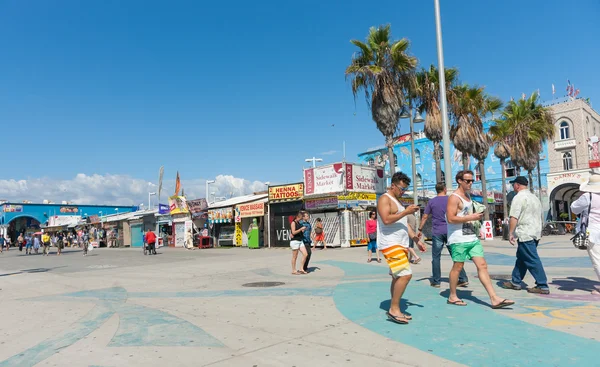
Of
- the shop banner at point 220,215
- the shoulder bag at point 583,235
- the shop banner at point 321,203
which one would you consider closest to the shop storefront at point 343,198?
the shop banner at point 321,203

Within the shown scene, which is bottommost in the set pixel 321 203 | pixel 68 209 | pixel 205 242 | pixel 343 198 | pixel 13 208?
pixel 205 242

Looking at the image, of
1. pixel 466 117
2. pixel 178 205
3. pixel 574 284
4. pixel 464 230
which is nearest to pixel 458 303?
pixel 464 230

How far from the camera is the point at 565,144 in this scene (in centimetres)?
3844

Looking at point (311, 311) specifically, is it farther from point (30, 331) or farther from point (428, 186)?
point (428, 186)

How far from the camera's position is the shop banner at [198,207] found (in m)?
32.9

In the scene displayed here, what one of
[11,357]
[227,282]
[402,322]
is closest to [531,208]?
[402,322]

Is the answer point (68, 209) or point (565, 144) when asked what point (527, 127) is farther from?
point (68, 209)

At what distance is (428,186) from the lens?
1868 inches

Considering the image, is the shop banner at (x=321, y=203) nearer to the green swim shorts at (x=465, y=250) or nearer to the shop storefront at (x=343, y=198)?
the shop storefront at (x=343, y=198)

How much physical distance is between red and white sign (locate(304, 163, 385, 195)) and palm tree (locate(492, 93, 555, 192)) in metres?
9.37

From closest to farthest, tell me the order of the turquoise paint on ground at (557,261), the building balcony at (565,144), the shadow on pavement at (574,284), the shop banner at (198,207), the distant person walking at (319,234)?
the shadow on pavement at (574,284)
the turquoise paint on ground at (557,261)
the distant person walking at (319,234)
the shop banner at (198,207)
the building balcony at (565,144)

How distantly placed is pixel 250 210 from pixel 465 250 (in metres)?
22.7

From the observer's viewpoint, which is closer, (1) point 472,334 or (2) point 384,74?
(1) point 472,334

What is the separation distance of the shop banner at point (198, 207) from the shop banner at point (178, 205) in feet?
2.06
